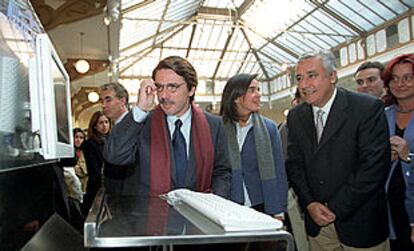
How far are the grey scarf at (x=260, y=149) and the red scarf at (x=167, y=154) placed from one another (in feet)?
1.83

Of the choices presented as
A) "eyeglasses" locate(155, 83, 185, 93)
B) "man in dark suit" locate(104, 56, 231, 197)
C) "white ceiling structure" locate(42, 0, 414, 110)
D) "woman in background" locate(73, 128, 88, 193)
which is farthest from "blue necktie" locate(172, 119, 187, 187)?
"white ceiling structure" locate(42, 0, 414, 110)

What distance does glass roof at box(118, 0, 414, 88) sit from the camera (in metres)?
10.4

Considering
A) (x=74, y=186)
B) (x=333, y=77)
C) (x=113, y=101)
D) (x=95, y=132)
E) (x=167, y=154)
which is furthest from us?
(x=74, y=186)

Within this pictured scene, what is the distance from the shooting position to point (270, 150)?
7.42 ft

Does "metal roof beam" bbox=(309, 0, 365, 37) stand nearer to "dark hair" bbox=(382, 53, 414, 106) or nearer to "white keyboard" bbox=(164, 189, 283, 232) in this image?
"dark hair" bbox=(382, 53, 414, 106)

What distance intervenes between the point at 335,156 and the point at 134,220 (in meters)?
1.15

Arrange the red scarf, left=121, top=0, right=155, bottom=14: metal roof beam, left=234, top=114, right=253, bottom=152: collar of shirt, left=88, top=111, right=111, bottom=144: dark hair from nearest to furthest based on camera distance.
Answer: the red scarf, left=234, top=114, right=253, bottom=152: collar of shirt, left=88, top=111, right=111, bottom=144: dark hair, left=121, top=0, right=155, bottom=14: metal roof beam

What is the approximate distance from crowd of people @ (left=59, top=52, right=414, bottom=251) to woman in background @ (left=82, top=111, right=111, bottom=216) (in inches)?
23.5

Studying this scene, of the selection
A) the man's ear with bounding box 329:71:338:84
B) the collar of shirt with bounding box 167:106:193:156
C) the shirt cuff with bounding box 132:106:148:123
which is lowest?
the collar of shirt with bounding box 167:106:193:156

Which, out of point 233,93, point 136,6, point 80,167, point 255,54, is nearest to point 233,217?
point 233,93

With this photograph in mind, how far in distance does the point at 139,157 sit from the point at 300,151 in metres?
0.85

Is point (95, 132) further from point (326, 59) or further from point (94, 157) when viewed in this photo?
point (326, 59)

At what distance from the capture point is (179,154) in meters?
1.62

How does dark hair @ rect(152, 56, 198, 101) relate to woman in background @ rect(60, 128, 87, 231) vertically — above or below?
above
